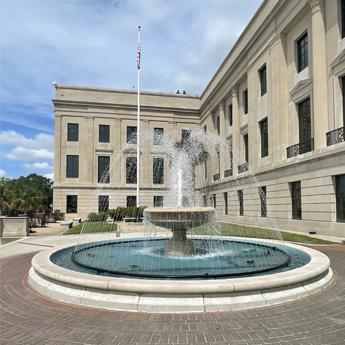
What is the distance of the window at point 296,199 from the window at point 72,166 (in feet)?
112

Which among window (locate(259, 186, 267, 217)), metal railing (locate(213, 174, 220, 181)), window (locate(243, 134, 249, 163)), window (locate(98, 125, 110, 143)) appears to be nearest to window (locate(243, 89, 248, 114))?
window (locate(243, 134, 249, 163))

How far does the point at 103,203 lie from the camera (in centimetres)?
5372

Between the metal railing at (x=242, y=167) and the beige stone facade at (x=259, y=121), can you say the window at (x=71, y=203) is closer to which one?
the beige stone facade at (x=259, y=121)

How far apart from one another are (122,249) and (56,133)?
133 ft

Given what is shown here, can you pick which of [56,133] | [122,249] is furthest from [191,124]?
[122,249]

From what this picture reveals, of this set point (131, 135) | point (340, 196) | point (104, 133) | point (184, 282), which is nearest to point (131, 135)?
point (131, 135)

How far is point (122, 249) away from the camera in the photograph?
13.2 m

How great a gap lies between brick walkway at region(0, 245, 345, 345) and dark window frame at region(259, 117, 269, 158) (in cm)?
2491

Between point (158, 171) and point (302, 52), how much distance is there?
31723mm

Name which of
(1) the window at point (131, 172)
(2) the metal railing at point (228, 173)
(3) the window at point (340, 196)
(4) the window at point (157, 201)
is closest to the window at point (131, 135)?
(1) the window at point (131, 172)

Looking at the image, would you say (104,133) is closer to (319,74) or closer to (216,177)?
(216,177)

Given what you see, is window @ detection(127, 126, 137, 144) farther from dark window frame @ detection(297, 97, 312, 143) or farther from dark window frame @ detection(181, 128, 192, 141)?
dark window frame @ detection(297, 97, 312, 143)

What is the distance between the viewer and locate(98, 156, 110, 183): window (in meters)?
51.0

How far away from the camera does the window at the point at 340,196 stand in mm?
19203
